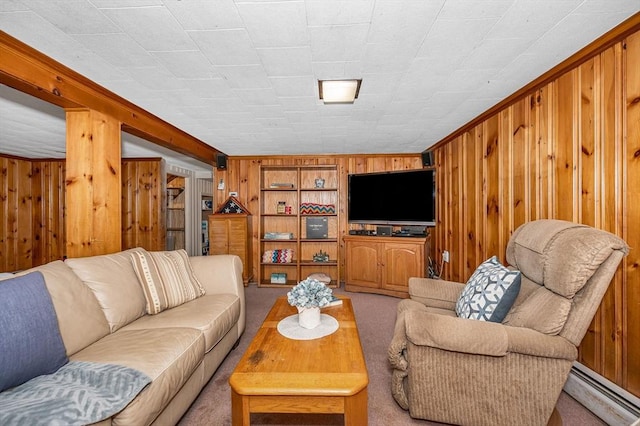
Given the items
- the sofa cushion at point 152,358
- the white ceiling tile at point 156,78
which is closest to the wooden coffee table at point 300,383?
the sofa cushion at point 152,358

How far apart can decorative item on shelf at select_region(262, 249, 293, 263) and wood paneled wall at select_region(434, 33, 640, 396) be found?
2.71 meters

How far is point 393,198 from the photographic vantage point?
3863mm

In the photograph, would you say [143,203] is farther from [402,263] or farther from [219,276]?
[402,263]

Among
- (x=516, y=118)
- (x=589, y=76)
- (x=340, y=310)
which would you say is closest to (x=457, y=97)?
(x=516, y=118)

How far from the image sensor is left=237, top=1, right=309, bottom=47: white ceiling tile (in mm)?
1268

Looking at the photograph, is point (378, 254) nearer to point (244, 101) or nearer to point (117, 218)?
point (244, 101)

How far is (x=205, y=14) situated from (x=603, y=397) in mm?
2936

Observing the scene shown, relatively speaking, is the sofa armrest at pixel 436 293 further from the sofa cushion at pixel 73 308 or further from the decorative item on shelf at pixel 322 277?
the decorative item on shelf at pixel 322 277

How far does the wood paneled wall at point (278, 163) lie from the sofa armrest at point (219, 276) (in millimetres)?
1987

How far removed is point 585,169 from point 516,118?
81cm

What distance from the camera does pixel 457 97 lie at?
229 centimetres

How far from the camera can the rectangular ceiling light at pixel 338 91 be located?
2004mm

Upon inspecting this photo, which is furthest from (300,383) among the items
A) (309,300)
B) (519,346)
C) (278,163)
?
(278,163)

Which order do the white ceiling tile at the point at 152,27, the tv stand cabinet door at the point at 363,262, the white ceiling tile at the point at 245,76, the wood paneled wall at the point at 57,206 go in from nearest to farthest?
the white ceiling tile at the point at 152,27
the white ceiling tile at the point at 245,76
the tv stand cabinet door at the point at 363,262
the wood paneled wall at the point at 57,206
